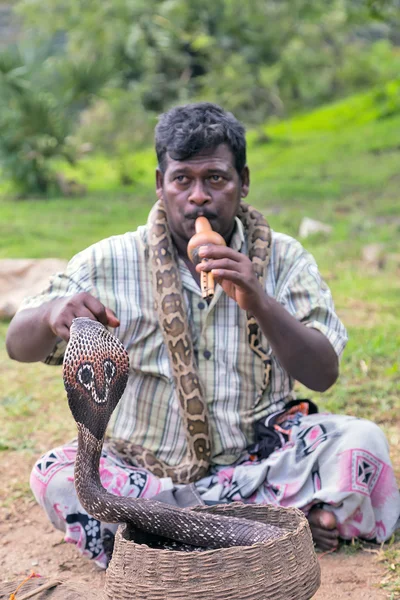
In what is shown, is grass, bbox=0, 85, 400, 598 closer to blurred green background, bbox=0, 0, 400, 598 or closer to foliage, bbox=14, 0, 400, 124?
blurred green background, bbox=0, 0, 400, 598

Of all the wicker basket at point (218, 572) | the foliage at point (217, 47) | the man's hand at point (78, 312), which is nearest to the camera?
the wicker basket at point (218, 572)

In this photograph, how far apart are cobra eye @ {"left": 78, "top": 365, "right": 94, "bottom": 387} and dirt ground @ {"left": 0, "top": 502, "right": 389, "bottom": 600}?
2.49 ft

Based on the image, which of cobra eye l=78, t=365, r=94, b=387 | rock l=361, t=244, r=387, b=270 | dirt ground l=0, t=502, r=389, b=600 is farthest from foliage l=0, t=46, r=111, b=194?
cobra eye l=78, t=365, r=94, b=387

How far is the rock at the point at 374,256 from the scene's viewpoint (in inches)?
313

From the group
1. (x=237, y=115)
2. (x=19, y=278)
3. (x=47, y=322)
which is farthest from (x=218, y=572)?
(x=237, y=115)

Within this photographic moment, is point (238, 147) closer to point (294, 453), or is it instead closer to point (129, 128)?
point (294, 453)

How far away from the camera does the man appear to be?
10.7 ft

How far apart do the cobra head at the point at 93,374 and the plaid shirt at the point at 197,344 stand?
93cm

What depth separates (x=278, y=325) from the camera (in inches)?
124

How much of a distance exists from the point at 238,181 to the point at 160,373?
791 millimetres

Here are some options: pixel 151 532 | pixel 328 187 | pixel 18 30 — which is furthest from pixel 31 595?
pixel 18 30

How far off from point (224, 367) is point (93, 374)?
111 centimetres

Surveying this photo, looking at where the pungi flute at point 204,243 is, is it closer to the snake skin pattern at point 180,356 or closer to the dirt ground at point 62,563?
the snake skin pattern at point 180,356

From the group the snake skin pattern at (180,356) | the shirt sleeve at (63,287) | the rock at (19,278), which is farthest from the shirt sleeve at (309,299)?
the rock at (19,278)
